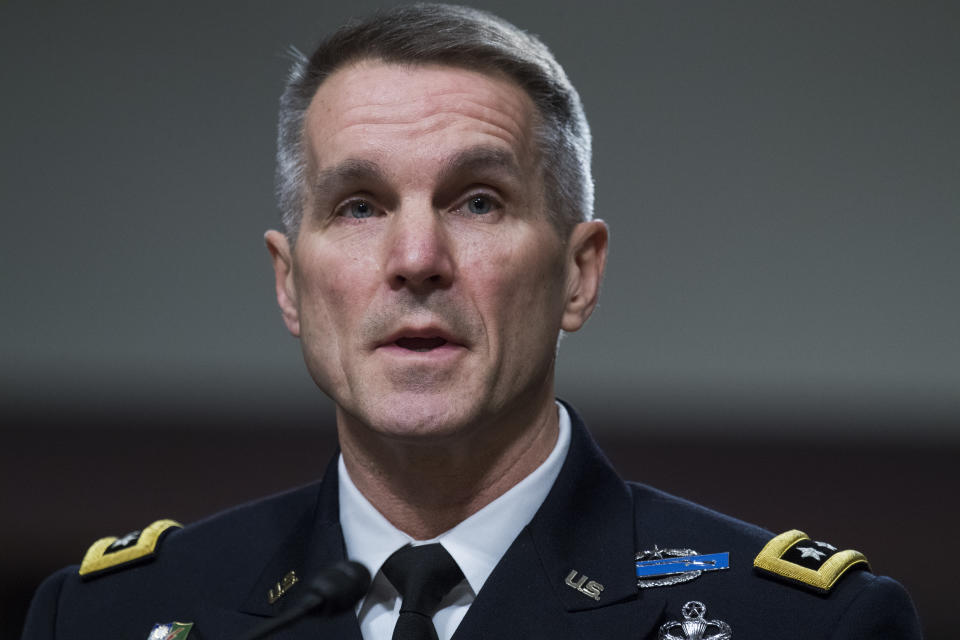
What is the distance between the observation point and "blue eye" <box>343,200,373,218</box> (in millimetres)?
2051

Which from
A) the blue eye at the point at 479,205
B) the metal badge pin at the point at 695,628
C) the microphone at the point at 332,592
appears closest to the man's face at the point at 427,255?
the blue eye at the point at 479,205

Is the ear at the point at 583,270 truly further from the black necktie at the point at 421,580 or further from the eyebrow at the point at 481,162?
the black necktie at the point at 421,580

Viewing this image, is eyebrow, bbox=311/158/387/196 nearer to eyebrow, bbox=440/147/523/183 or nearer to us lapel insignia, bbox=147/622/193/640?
eyebrow, bbox=440/147/523/183

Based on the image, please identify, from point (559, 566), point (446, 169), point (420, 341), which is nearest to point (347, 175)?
point (446, 169)

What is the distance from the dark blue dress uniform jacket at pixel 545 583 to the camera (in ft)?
6.41

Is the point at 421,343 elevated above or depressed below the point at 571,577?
above

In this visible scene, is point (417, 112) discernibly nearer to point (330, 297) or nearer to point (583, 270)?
point (330, 297)

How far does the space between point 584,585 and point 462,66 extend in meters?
0.82

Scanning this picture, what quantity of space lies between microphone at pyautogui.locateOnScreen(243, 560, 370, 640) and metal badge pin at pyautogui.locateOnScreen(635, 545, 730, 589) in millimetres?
487

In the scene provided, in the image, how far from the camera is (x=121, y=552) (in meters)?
2.38

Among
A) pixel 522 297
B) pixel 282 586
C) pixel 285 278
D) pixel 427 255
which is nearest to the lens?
pixel 427 255

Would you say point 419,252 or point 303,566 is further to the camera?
point 303,566

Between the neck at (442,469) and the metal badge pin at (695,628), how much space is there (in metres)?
0.33

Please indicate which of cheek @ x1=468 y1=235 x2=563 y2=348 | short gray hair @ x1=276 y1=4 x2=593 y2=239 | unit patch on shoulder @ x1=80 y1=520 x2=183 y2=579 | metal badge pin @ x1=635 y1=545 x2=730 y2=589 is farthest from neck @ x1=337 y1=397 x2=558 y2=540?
unit patch on shoulder @ x1=80 y1=520 x2=183 y2=579
